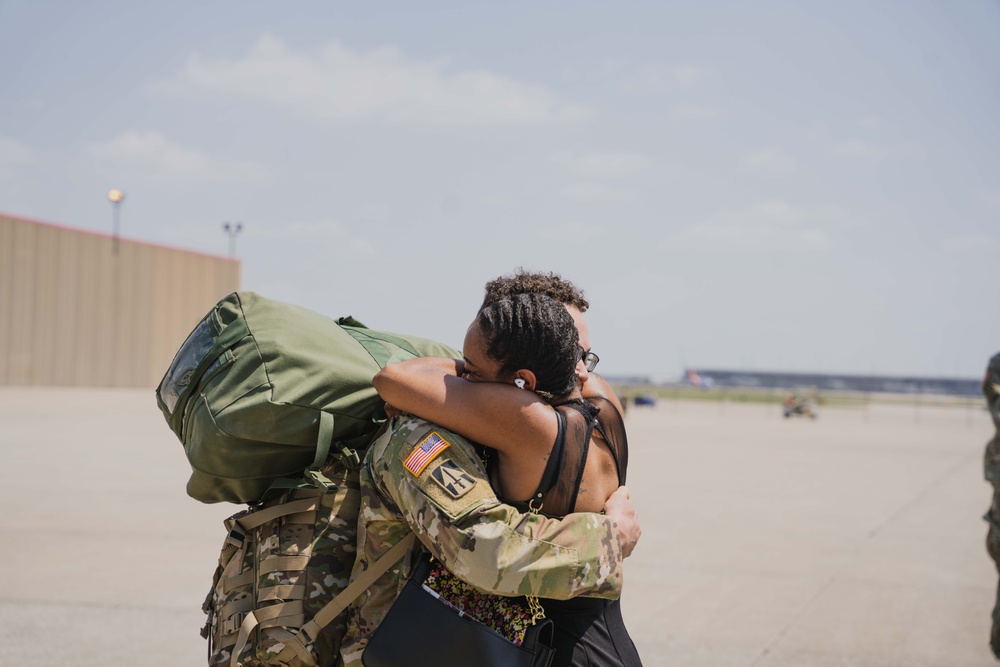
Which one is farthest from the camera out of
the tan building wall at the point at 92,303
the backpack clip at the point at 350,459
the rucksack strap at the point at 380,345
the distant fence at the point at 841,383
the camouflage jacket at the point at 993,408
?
the distant fence at the point at 841,383

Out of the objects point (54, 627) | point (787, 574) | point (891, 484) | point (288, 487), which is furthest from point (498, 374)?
point (891, 484)

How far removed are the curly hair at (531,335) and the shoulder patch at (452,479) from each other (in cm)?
23

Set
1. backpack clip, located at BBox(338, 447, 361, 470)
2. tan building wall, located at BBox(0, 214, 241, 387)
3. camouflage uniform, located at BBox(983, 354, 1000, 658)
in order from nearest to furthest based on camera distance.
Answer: backpack clip, located at BBox(338, 447, 361, 470)
camouflage uniform, located at BBox(983, 354, 1000, 658)
tan building wall, located at BBox(0, 214, 241, 387)

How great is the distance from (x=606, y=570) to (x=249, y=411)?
34.5 inches

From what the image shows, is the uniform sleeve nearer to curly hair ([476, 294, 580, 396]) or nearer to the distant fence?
curly hair ([476, 294, 580, 396])

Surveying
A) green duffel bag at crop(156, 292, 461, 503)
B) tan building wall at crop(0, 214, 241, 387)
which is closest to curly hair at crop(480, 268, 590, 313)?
green duffel bag at crop(156, 292, 461, 503)

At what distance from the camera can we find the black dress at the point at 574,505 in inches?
75.7

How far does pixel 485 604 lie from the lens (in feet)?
6.34

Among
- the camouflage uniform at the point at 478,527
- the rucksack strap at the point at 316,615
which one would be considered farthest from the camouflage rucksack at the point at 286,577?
the camouflage uniform at the point at 478,527

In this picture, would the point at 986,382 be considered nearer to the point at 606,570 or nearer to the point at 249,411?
the point at 606,570

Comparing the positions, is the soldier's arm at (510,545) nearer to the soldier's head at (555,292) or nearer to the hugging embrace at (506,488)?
the hugging embrace at (506,488)

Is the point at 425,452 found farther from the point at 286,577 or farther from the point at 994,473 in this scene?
the point at 994,473

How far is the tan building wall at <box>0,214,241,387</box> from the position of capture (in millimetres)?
27109

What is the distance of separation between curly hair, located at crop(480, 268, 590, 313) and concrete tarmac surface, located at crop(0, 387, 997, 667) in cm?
343
